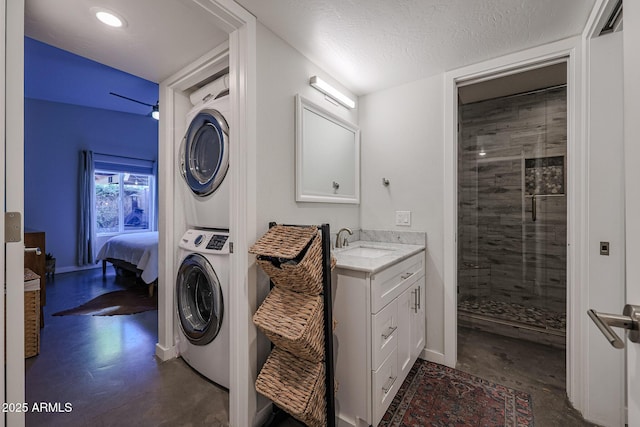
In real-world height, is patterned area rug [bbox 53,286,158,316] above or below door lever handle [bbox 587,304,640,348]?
below

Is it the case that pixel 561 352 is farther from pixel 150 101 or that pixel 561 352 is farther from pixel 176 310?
pixel 150 101

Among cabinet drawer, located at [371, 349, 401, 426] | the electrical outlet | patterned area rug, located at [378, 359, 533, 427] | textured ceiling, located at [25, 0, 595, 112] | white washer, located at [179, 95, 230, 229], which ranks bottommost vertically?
patterned area rug, located at [378, 359, 533, 427]

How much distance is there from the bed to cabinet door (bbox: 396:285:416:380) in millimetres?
3052

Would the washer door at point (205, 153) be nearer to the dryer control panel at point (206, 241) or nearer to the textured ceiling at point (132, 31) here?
the dryer control panel at point (206, 241)

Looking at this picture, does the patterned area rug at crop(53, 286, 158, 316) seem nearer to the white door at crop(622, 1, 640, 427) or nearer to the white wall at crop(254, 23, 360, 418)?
the white wall at crop(254, 23, 360, 418)

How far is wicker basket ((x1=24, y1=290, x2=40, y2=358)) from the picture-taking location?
6.89 ft

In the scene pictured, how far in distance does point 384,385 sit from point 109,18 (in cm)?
244

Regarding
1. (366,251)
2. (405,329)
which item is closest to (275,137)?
(366,251)

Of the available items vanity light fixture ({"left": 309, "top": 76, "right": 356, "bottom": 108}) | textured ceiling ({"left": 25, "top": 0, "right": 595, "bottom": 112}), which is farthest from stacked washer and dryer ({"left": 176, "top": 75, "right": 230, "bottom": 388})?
vanity light fixture ({"left": 309, "top": 76, "right": 356, "bottom": 108})

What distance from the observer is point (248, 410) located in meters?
1.46

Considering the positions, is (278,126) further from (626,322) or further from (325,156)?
(626,322)

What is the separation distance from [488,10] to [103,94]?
17.1 ft

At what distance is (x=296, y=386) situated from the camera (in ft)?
4.26

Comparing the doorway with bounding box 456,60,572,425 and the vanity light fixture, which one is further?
the doorway with bounding box 456,60,572,425
